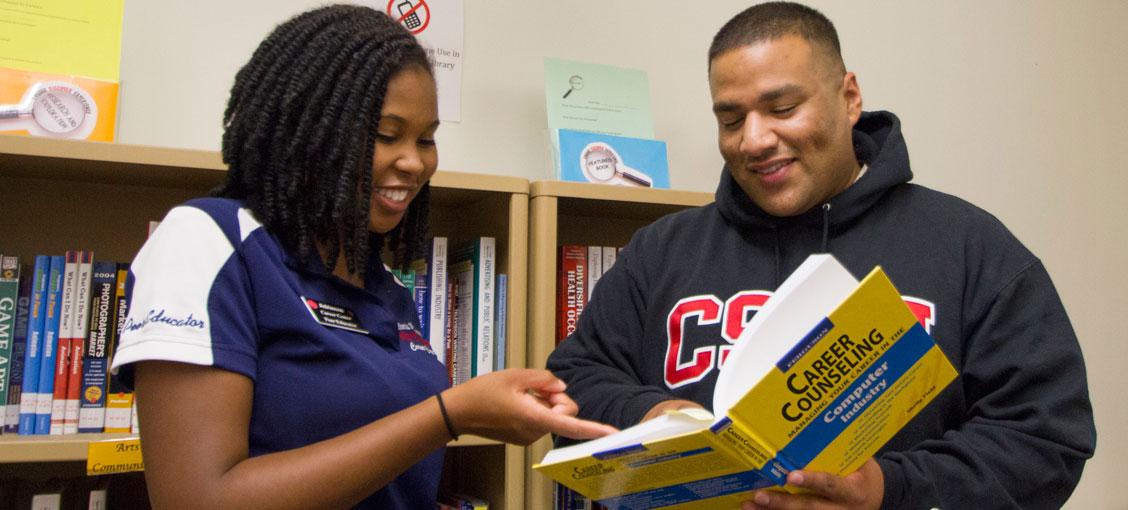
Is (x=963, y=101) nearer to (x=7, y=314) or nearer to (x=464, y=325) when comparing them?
(x=464, y=325)

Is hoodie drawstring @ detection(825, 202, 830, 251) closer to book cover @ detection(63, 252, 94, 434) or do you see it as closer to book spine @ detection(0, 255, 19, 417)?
book cover @ detection(63, 252, 94, 434)

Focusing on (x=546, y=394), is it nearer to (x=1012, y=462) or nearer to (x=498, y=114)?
(x=1012, y=462)

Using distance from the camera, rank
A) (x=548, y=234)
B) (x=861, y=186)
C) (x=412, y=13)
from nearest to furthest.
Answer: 1. (x=861, y=186)
2. (x=548, y=234)
3. (x=412, y=13)

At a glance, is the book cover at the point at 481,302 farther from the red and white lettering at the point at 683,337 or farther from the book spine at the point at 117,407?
the book spine at the point at 117,407

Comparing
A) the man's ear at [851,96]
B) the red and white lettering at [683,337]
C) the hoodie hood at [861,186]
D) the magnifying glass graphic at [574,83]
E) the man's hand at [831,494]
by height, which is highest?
the magnifying glass graphic at [574,83]

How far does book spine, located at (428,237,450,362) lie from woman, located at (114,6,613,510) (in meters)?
0.47

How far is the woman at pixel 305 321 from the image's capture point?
2.82ft

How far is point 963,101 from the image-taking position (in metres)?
2.49

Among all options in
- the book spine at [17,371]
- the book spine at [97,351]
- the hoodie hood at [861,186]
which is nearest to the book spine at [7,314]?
the book spine at [17,371]

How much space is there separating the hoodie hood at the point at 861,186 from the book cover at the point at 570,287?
428mm

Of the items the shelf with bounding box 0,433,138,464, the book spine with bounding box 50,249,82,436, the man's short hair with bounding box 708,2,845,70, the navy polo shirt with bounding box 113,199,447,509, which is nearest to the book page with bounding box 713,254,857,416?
the navy polo shirt with bounding box 113,199,447,509

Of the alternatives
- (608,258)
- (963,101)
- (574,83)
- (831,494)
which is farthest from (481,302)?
(963,101)

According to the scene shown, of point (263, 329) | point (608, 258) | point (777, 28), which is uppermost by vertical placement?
point (777, 28)

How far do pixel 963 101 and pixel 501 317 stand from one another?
163 cm
